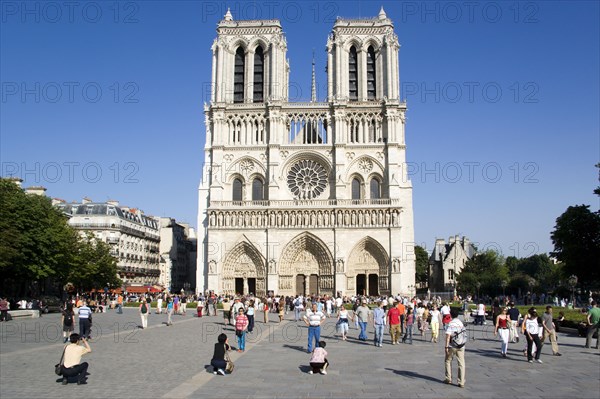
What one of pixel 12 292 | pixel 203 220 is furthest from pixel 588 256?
pixel 12 292

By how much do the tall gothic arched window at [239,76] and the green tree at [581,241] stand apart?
1297 inches

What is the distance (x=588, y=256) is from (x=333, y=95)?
29.0 m

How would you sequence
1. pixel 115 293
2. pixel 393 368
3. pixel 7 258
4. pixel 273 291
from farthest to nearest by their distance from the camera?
pixel 115 293, pixel 273 291, pixel 7 258, pixel 393 368

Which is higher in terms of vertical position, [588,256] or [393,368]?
[588,256]

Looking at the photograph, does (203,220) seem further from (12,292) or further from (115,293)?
(12,292)

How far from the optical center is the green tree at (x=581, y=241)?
3550 centimetres

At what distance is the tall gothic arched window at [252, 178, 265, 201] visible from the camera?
5628 centimetres

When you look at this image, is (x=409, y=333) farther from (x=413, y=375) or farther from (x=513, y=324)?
(x=413, y=375)

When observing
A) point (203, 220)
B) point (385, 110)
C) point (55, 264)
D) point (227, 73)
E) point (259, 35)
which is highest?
point (259, 35)

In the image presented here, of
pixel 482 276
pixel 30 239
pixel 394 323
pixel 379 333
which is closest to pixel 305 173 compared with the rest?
pixel 482 276

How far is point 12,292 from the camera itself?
48.3m

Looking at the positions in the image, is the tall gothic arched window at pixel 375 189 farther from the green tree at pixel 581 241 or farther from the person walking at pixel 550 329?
the person walking at pixel 550 329

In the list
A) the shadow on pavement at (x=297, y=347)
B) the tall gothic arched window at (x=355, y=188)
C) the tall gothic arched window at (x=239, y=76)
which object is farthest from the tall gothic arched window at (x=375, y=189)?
the shadow on pavement at (x=297, y=347)

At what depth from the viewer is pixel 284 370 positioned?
13.3 metres
